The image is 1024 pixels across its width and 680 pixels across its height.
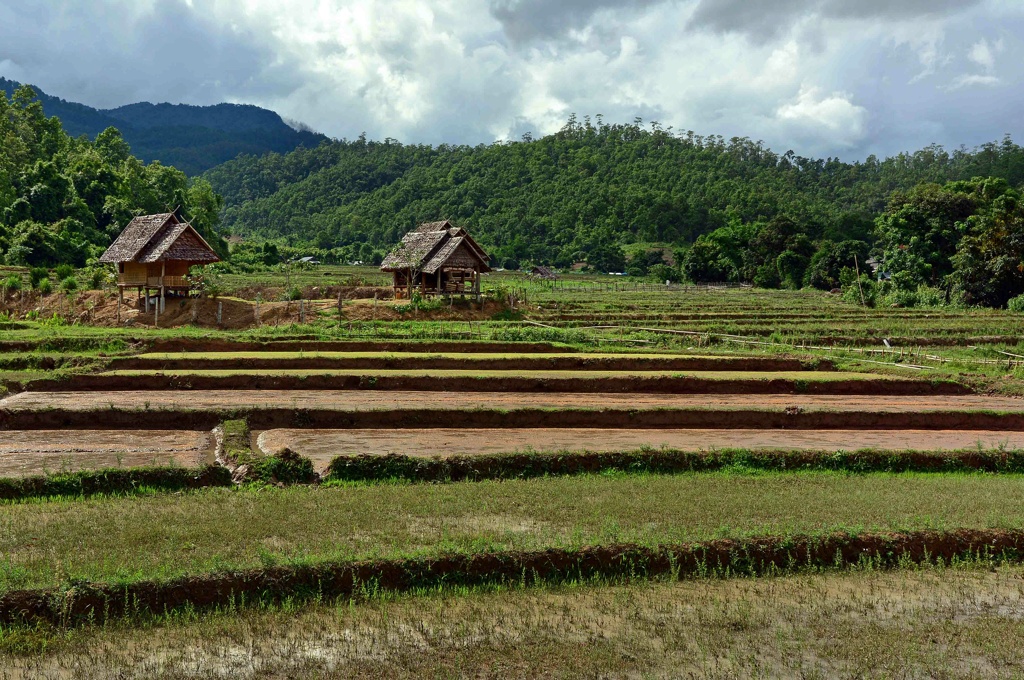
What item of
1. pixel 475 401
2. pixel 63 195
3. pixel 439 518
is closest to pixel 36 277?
pixel 63 195

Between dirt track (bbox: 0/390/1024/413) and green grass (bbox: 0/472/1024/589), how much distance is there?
473 centimetres

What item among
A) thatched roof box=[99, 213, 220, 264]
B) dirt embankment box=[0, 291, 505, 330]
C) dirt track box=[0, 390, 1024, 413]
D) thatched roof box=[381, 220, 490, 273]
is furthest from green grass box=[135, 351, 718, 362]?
thatched roof box=[381, 220, 490, 273]

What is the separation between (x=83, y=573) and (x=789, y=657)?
6.01m

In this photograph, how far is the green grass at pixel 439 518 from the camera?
26.7 ft

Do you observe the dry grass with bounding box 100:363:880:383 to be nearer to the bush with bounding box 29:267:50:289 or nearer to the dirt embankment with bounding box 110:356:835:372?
the dirt embankment with bounding box 110:356:835:372

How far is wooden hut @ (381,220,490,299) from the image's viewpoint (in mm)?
36487

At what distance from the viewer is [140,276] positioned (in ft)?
109

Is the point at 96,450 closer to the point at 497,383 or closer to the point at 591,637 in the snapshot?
the point at 497,383

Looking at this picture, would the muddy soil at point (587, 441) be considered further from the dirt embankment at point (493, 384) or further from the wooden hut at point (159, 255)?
the wooden hut at point (159, 255)

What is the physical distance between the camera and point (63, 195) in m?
50.6

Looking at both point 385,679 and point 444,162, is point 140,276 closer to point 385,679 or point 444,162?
point 385,679

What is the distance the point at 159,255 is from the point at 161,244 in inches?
38.9

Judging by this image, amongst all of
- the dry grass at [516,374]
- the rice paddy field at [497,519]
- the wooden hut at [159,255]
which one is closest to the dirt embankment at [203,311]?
the wooden hut at [159,255]

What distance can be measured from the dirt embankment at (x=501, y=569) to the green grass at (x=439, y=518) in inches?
5.8
